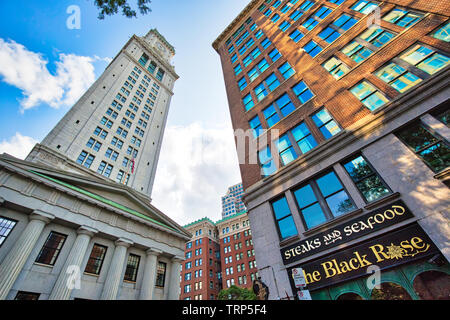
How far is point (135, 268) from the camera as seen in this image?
2097 cm

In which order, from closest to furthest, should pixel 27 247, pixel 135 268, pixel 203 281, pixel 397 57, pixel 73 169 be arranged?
1. pixel 397 57
2. pixel 27 247
3. pixel 135 268
4. pixel 73 169
5. pixel 203 281

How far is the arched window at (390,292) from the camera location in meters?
7.88

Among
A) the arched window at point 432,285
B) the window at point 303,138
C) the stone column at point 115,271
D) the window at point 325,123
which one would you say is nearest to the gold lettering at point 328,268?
the arched window at point 432,285

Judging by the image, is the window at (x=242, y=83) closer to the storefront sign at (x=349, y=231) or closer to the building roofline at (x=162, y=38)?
the storefront sign at (x=349, y=231)

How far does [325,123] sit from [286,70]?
807 cm

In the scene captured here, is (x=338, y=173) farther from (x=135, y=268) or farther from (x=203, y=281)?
(x=203, y=281)

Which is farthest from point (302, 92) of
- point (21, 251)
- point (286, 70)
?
point (21, 251)

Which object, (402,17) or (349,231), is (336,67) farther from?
(349,231)

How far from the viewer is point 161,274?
23.2 meters

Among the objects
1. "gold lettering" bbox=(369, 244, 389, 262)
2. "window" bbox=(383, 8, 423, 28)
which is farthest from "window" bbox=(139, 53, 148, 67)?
"gold lettering" bbox=(369, 244, 389, 262)

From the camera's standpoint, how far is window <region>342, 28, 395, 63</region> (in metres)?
13.9

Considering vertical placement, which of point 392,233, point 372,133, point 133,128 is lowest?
point 392,233
